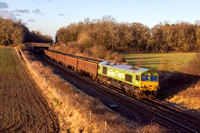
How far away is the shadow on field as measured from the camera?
21.6m

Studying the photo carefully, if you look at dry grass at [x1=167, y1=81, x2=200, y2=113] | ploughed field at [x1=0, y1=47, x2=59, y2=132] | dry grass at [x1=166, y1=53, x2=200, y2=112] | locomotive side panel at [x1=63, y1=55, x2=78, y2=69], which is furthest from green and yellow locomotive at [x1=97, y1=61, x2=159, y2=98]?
locomotive side panel at [x1=63, y1=55, x2=78, y2=69]

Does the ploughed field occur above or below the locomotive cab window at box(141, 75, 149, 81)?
below

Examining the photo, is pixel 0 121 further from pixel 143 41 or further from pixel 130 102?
pixel 143 41

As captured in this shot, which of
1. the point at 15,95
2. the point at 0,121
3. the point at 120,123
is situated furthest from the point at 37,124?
the point at 15,95

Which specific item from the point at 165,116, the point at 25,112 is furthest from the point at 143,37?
the point at 25,112

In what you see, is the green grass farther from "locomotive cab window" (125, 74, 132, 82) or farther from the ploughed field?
the ploughed field

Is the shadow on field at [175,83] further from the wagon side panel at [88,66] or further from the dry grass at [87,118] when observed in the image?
the dry grass at [87,118]

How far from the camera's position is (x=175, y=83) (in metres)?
23.4

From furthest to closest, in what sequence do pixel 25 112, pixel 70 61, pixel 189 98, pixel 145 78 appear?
pixel 70 61, pixel 145 78, pixel 189 98, pixel 25 112

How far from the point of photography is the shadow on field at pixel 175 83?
21609 mm

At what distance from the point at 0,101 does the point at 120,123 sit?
38.7ft

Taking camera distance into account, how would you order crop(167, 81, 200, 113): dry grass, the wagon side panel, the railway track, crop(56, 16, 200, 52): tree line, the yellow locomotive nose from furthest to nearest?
crop(56, 16, 200, 52): tree line
the wagon side panel
the yellow locomotive nose
crop(167, 81, 200, 113): dry grass
the railway track

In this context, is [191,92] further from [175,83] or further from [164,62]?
[164,62]

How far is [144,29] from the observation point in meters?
81.0
